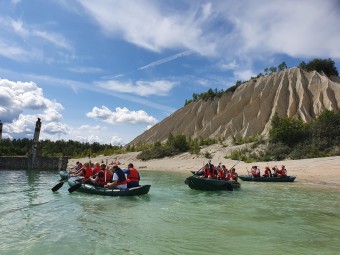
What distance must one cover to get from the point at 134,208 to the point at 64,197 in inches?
187

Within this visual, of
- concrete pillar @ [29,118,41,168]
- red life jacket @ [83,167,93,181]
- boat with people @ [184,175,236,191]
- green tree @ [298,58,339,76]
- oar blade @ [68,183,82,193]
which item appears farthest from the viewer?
green tree @ [298,58,339,76]

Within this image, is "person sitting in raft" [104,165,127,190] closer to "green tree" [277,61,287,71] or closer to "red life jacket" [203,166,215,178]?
"red life jacket" [203,166,215,178]

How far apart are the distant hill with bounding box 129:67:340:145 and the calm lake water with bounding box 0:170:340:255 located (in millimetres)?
40623

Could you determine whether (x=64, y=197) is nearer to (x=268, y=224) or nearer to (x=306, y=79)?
(x=268, y=224)

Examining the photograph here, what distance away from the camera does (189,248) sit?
29.9 ft

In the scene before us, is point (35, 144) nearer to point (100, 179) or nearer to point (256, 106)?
point (100, 179)

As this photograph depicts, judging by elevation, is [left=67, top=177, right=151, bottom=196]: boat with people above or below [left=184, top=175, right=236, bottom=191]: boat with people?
below

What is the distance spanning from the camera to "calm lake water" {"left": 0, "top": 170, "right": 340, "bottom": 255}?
914cm

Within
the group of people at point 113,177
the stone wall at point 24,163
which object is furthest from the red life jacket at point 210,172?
the stone wall at point 24,163


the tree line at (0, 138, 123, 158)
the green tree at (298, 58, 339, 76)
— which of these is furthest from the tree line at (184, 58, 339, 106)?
the tree line at (0, 138, 123, 158)

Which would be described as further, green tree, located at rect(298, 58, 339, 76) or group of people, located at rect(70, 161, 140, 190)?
green tree, located at rect(298, 58, 339, 76)

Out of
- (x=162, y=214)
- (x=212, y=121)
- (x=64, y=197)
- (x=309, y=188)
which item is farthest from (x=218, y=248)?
(x=212, y=121)

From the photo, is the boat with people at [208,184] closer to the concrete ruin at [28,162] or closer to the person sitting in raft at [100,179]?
the person sitting in raft at [100,179]

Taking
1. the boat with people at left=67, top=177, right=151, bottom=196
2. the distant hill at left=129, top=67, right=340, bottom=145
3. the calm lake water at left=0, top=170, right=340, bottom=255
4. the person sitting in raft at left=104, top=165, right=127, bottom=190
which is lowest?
the calm lake water at left=0, top=170, right=340, bottom=255
